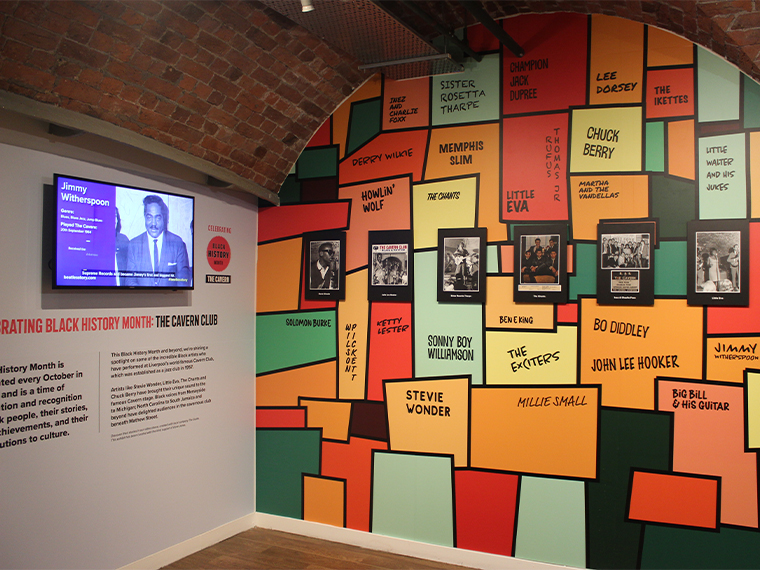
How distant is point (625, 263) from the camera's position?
11.0ft

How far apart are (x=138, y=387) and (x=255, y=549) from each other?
1445 mm

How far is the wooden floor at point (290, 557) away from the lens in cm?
367

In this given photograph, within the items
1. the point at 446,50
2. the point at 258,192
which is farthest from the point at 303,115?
the point at 446,50

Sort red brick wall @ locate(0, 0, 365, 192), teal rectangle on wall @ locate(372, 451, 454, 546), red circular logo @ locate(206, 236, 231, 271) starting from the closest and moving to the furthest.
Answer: red brick wall @ locate(0, 0, 365, 192) → teal rectangle on wall @ locate(372, 451, 454, 546) → red circular logo @ locate(206, 236, 231, 271)

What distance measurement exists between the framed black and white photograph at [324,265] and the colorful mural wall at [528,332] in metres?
0.02

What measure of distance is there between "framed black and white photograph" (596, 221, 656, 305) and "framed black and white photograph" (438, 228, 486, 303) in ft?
2.43

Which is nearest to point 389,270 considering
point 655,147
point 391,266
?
point 391,266

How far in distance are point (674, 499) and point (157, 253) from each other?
3.46 m

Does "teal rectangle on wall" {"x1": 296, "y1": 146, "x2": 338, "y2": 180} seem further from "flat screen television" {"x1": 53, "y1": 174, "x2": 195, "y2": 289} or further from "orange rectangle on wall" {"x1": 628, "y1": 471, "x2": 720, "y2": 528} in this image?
"orange rectangle on wall" {"x1": 628, "y1": 471, "x2": 720, "y2": 528}

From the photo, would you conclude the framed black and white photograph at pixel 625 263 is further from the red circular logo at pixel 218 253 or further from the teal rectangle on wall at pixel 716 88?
the red circular logo at pixel 218 253

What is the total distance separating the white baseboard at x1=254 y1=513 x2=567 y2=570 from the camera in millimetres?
3574

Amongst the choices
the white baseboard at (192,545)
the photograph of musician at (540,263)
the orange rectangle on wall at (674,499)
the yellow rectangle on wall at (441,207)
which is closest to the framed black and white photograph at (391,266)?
the yellow rectangle on wall at (441,207)

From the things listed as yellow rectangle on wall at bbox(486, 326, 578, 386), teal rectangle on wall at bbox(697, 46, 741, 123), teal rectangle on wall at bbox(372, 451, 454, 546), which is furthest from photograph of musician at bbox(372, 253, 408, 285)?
teal rectangle on wall at bbox(697, 46, 741, 123)

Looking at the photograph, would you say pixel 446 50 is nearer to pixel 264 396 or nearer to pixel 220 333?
pixel 220 333
